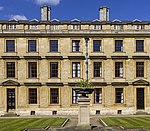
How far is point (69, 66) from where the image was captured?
39188 millimetres

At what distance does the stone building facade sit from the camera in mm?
38938

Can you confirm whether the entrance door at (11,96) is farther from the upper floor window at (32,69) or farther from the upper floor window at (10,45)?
the upper floor window at (10,45)

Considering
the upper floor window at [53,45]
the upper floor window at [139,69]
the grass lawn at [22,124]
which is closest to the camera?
the grass lawn at [22,124]

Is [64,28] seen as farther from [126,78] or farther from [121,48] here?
→ [126,78]

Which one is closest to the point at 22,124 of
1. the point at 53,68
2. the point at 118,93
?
the point at 53,68

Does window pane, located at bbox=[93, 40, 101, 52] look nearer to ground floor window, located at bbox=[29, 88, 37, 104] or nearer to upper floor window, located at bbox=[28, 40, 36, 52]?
upper floor window, located at bbox=[28, 40, 36, 52]

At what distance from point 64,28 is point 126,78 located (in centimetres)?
1071

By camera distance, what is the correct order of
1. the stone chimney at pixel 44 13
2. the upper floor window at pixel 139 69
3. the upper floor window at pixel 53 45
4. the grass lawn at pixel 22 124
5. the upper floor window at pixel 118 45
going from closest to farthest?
the grass lawn at pixel 22 124
the upper floor window at pixel 53 45
the upper floor window at pixel 139 69
the upper floor window at pixel 118 45
the stone chimney at pixel 44 13

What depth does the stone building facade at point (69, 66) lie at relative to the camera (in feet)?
128

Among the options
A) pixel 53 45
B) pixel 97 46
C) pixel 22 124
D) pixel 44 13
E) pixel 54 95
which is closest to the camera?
pixel 22 124

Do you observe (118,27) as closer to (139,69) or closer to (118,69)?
(118,69)

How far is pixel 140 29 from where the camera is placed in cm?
3981

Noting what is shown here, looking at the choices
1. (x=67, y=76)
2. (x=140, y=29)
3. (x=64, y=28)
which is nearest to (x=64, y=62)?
(x=67, y=76)

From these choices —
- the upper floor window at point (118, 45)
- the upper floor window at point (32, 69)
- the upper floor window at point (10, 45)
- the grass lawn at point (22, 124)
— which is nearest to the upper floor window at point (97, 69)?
the upper floor window at point (118, 45)
